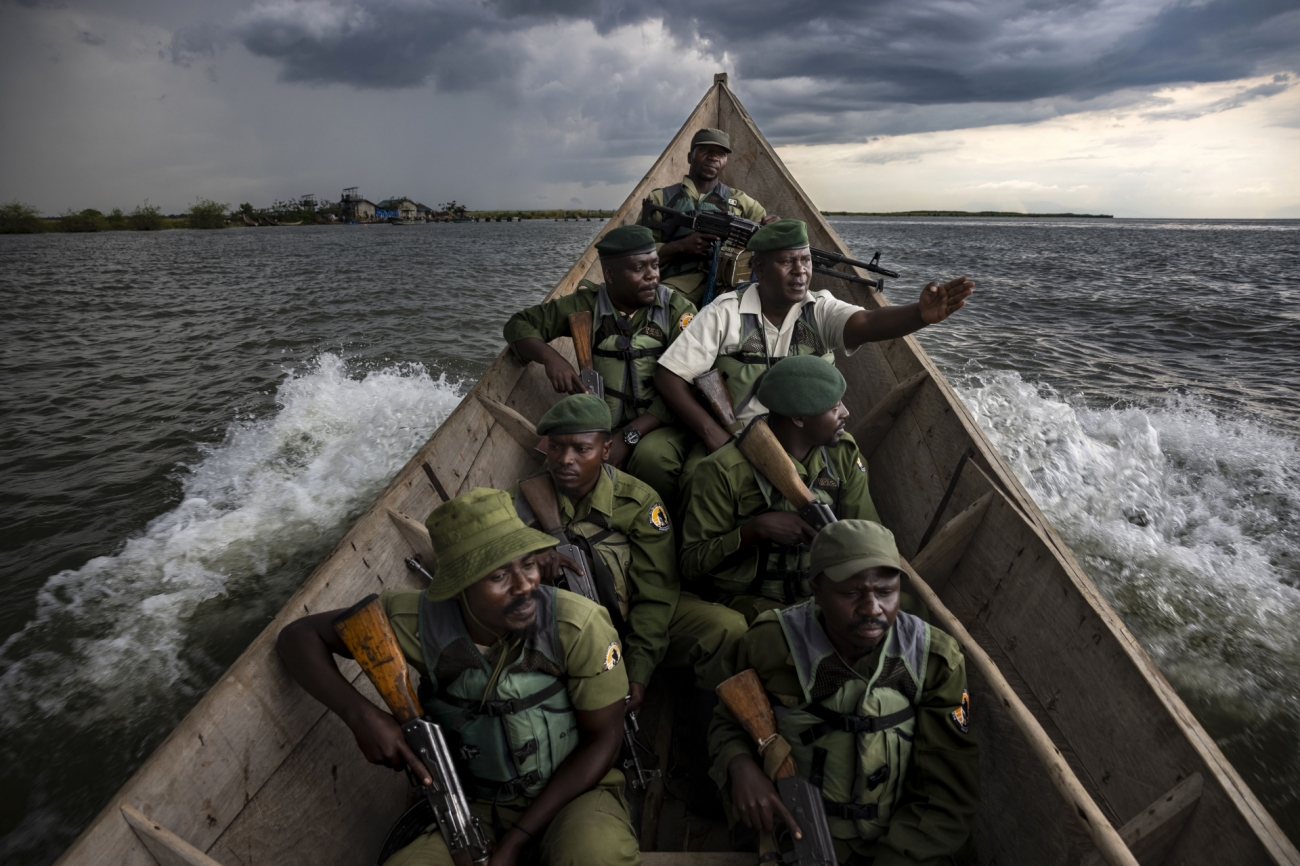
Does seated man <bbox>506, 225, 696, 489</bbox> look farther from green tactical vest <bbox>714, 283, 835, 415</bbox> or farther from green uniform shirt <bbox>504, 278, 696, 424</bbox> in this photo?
green tactical vest <bbox>714, 283, 835, 415</bbox>

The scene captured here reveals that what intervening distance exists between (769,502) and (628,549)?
682mm

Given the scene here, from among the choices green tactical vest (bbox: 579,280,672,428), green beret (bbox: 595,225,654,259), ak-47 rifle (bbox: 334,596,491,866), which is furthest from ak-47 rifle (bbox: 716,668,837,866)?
green beret (bbox: 595,225,654,259)

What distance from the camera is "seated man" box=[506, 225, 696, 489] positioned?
4.20 metres

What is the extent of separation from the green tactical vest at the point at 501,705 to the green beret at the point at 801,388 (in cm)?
137

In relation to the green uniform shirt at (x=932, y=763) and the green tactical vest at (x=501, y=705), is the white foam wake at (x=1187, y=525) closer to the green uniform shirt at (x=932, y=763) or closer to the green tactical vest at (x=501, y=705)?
the green uniform shirt at (x=932, y=763)

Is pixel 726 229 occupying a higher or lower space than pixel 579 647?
higher

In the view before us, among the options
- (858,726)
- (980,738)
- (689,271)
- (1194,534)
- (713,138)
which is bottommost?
(1194,534)

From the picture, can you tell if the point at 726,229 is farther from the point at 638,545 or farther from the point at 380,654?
the point at 380,654

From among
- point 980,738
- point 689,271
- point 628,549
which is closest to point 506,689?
point 628,549

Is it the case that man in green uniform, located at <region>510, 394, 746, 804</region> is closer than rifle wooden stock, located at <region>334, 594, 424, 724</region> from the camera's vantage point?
No

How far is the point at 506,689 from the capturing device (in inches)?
83.4

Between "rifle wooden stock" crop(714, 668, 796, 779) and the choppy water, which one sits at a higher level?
"rifle wooden stock" crop(714, 668, 796, 779)

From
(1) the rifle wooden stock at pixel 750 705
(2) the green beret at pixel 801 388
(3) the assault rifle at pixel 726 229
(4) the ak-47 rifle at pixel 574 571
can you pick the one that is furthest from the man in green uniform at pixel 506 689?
(3) the assault rifle at pixel 726 229

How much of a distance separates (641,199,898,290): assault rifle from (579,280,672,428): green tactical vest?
1.22 m
